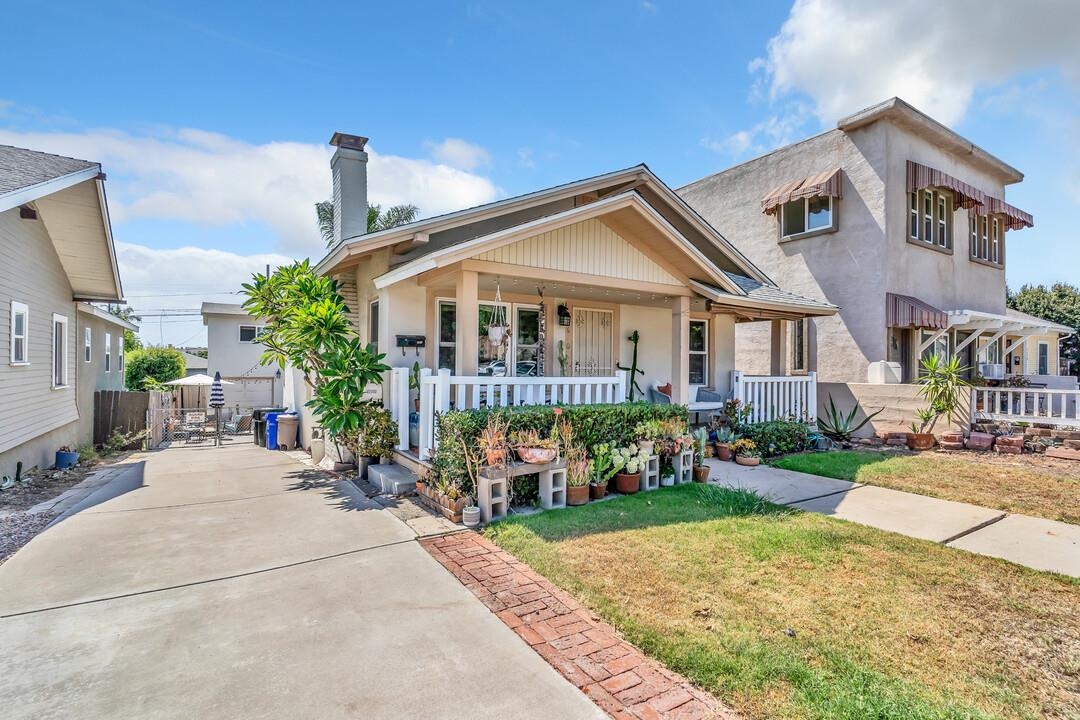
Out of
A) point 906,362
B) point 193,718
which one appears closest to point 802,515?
point 193,718

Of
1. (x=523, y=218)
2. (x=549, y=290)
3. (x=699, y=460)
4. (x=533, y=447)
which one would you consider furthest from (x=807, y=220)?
(x=533, y=447)

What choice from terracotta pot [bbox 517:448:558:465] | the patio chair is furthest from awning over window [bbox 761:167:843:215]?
the patio chair

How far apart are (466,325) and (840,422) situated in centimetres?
1019

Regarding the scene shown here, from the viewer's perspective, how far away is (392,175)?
2186 centimetres

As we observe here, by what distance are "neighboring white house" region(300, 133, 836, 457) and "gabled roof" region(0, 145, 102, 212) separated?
3587 mm

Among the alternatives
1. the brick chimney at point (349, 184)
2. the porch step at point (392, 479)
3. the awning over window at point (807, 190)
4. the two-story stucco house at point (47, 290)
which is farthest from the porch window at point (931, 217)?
the two-story stucco house at point (47, 290)

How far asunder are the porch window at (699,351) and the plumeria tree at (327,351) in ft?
24.0

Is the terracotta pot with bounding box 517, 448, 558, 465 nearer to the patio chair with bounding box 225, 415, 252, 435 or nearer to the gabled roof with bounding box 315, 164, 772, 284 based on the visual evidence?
the gabled roof with bounding box 315, 164, 772, 284

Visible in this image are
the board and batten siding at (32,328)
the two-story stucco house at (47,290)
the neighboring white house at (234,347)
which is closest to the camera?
the two-story stucco house at (47,290)

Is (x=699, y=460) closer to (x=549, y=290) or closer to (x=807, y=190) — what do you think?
(x=549, y=290)

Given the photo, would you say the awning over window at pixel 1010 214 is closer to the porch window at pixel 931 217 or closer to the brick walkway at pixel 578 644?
the porch window at pixel 931 217

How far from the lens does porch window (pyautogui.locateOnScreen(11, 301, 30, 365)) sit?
8234 millimetres

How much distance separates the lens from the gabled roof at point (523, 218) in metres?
7.72

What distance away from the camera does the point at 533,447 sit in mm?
6043
